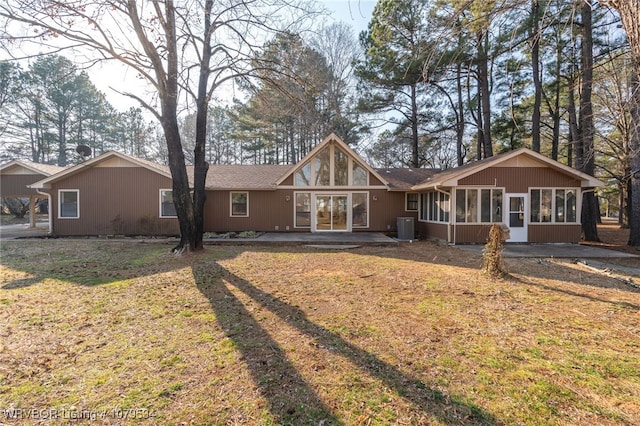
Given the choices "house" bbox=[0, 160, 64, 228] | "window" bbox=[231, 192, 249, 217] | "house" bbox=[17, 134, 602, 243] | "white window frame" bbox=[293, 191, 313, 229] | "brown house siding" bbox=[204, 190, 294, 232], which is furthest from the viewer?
"house" bbox=[0, 160, 64, 228]

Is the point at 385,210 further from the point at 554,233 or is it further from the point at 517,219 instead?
the point at 554,233

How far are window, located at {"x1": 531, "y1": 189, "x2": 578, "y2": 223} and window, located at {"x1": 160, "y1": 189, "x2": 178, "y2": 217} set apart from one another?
15118 mm

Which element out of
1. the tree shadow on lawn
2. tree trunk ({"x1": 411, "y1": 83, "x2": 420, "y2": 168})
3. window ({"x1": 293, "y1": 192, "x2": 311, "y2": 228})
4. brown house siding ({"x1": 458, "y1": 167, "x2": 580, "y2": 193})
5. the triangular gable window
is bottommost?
the tree shadow on lawn

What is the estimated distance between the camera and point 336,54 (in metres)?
20.2

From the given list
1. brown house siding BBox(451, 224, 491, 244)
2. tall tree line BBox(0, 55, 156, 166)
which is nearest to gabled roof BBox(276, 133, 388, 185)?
brown house siding BBox(451, 224, 491, 244)

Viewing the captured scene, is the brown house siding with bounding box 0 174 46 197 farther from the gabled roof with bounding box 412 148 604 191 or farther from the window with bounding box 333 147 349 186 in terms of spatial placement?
the gabled roof with bounding box 412 148 604 191

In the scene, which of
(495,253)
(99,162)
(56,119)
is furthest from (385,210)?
(56,119)

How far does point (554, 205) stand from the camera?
11.2m

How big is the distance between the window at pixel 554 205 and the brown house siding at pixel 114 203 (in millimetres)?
15099

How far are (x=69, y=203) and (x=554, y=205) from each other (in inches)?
808

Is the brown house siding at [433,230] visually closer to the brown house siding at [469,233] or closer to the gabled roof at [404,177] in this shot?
the brown house siding at [469,233]

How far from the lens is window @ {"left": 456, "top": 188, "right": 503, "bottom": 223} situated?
11109 millimetres

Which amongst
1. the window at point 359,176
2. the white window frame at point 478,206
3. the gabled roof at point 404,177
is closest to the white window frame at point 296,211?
the window at point 359,176

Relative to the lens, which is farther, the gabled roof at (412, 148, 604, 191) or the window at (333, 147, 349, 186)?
the window at (333, 147, 349, 186)
